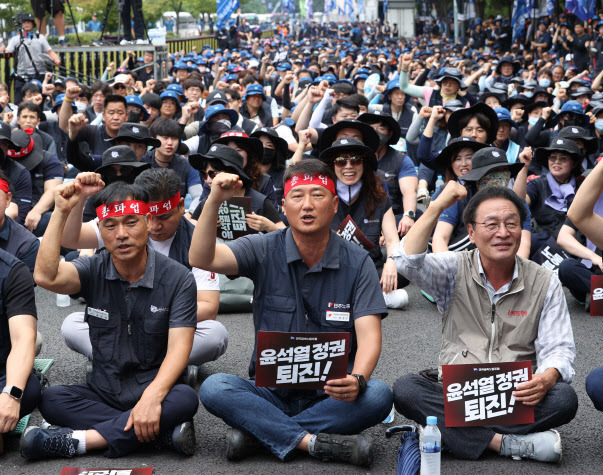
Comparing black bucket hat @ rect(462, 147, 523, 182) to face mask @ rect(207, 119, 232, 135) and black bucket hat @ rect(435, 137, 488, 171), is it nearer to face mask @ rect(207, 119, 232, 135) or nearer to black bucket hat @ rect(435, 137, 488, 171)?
black bucket hat @ rect(435, 137, 488, 171)

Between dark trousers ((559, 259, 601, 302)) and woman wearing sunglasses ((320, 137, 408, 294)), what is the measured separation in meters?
1.65

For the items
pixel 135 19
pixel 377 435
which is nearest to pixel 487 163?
pixel 377 435

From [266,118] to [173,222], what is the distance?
797 cm

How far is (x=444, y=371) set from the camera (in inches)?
171

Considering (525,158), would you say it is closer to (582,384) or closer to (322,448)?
(582,384)

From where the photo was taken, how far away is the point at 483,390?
436 centimetres

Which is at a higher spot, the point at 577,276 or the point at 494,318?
the point at 494,318

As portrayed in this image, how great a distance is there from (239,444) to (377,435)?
0.83m

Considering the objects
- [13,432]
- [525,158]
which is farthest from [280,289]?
[525,158]

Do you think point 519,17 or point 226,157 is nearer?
point 226,157

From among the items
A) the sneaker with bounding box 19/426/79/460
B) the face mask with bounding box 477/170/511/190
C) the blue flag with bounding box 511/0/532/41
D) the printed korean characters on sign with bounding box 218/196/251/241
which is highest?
the blue flag with bounding box 511/0/532/41

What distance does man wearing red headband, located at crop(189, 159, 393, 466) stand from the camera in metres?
4.45

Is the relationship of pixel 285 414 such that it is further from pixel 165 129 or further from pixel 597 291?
pixel 165 129

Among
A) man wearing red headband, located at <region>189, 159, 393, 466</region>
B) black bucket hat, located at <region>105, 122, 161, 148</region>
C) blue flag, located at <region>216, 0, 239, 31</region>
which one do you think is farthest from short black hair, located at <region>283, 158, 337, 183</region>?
blue flag, located at <region>216, 0, 239, 31</region>
